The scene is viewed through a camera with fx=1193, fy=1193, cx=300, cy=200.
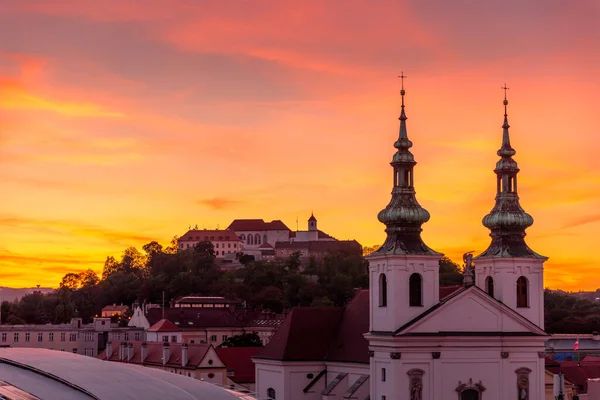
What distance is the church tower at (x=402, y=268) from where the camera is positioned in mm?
60031

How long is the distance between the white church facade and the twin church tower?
0.05 m

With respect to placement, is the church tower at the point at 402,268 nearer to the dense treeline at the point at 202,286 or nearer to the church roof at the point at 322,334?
the church roof at the point at 322,334

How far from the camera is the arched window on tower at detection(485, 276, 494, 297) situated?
63.4 metres

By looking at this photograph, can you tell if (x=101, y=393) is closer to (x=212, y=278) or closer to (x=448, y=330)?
(x=448, y=330)

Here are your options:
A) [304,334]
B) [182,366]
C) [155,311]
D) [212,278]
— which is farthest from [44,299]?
[304,334]

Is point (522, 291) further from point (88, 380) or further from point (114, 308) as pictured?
point (114, 308)

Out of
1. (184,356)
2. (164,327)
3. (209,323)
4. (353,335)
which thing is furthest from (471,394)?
(209,323)

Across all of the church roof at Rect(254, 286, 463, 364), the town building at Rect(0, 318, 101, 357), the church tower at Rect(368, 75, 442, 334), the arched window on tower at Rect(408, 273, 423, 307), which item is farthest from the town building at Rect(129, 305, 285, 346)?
the arched window on tower at Rect(408, 273, 423, 307)

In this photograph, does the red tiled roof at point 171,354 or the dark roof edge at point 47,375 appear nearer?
the dark roof edge at point 47,375

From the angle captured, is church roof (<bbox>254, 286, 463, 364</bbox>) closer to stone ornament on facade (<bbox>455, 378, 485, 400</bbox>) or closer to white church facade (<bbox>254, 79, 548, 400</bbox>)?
white church facade (<bbox>254, 79, 548, 400</bbox>)

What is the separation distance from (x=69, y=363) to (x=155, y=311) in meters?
104

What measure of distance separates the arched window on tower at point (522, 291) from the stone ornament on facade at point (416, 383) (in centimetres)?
713

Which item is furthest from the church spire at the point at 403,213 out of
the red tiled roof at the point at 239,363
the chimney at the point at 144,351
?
the chimney at the point at 144,351

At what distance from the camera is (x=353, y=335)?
6894 centimetres
